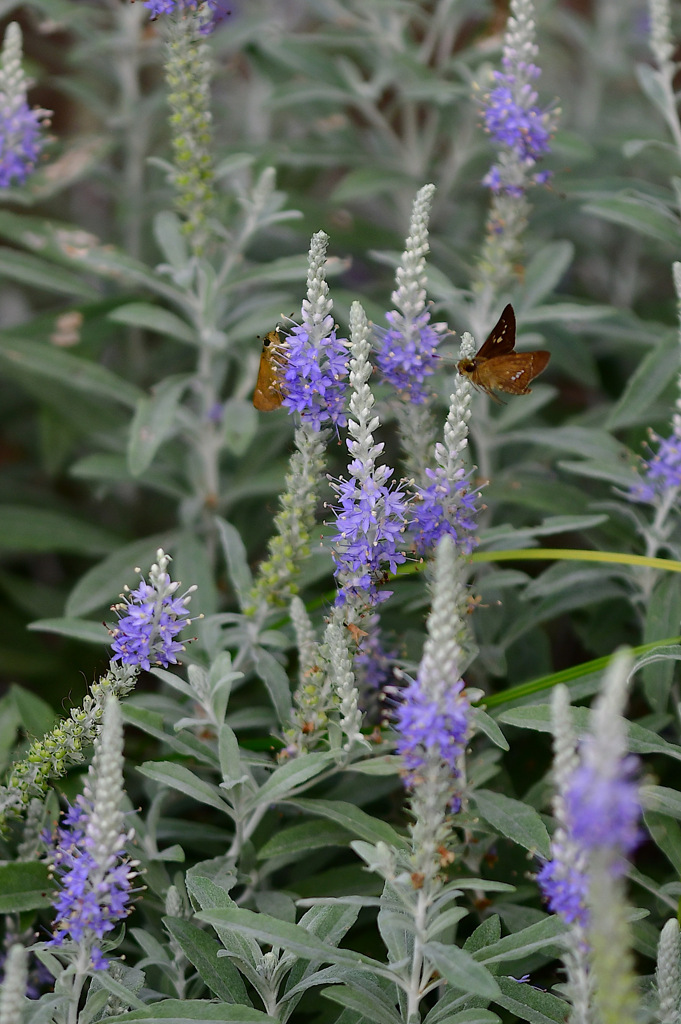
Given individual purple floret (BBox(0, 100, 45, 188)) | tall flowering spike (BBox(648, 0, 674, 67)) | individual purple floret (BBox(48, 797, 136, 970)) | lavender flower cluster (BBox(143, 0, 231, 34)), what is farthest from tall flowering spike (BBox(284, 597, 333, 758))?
tall flowering spike (BBox(648, 0, 674, 67))

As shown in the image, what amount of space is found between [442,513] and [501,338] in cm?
40

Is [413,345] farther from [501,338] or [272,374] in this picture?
[272,374]

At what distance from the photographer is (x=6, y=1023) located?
1.41 metres

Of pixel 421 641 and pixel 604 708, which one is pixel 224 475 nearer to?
pixel 421 641

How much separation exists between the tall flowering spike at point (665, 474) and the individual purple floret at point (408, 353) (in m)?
0.60

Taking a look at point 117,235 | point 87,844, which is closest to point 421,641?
point 87,844

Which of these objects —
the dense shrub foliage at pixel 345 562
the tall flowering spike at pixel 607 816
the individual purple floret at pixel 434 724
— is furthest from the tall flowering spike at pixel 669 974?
the individual purple floret at pixel 434 724

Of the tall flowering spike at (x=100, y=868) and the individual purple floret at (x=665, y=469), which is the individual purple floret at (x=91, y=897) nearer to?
the tall flowering spike at (x=100, y=868)

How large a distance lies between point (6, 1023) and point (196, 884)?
48 centimetres

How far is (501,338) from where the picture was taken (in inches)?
82.0

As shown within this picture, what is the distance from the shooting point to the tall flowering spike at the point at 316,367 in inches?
76.1

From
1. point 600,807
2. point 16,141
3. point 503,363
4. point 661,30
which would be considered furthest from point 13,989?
point 661,30

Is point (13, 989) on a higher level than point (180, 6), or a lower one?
lower

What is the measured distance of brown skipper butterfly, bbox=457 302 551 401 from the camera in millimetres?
2082
